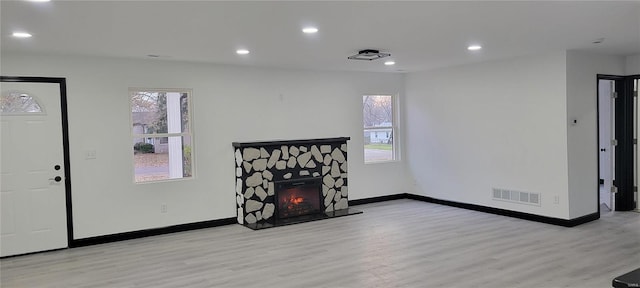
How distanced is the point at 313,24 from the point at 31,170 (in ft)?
11.6

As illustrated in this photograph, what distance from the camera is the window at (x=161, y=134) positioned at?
5.87m

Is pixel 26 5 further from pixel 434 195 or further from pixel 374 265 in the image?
pixel 434 195

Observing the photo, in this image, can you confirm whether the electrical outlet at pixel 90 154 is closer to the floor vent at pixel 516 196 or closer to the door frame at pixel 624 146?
the floor vent at pixel 516 196

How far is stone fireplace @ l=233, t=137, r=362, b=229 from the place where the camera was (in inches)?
252

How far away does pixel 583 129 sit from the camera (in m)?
5.96

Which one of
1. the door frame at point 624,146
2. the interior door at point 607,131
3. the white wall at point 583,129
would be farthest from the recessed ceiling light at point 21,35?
the door frame at point 624,146

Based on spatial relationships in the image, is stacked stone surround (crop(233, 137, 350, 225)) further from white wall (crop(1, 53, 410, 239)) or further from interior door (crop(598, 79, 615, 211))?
interior door (crop(598, 79, 615, 211))

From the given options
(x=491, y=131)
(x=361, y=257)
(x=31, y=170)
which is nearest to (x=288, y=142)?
(x=361, y=257)

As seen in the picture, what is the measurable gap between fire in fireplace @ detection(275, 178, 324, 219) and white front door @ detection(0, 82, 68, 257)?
266 cm

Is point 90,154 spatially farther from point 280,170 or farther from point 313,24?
point 313,24

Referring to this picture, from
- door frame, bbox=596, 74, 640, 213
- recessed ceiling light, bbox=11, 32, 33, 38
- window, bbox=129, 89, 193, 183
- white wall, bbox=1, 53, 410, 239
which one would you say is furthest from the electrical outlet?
door frame, bbox=596, 74, 640, 213

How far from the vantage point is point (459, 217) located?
257 inches

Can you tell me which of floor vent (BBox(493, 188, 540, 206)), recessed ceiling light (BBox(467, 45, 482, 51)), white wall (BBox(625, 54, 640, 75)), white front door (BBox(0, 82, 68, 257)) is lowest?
floor vent (BBox(493, 188, 540, 206))

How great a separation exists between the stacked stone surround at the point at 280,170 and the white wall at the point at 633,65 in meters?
3.98
